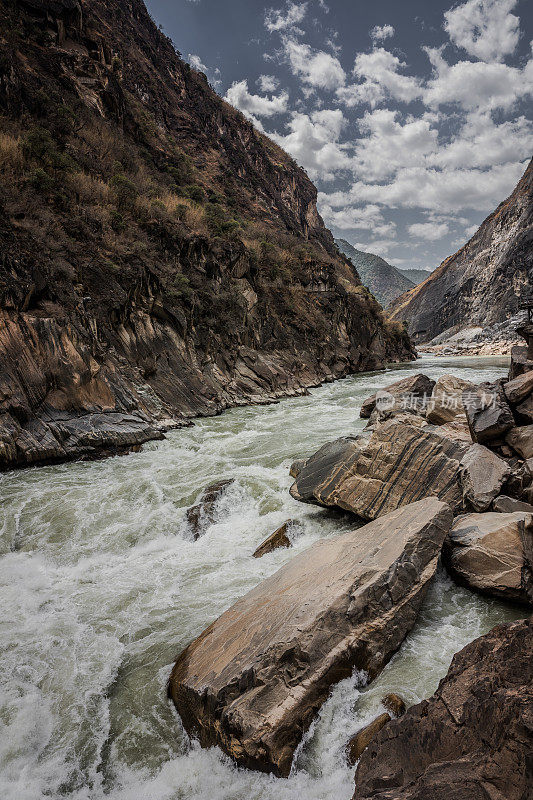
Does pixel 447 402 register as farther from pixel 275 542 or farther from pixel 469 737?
A: pixel 469 737

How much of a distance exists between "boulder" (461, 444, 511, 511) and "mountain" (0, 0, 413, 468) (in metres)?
8.29

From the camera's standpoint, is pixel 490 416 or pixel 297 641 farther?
pixel 490 416

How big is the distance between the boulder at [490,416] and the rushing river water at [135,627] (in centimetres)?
302

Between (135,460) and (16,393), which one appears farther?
(135,460)

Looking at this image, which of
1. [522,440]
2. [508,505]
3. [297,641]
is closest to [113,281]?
[522,440]

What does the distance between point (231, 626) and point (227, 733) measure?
1.01 m

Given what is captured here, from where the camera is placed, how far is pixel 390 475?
5844mm

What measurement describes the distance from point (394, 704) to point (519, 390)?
5775 mm

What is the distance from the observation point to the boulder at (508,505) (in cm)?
479

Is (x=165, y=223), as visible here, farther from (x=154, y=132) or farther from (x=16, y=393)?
(x=154, y=132)

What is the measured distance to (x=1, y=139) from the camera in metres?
13.1

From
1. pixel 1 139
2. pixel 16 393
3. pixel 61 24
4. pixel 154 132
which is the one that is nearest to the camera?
pixel 16 393

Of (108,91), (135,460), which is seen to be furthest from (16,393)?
(108,91)

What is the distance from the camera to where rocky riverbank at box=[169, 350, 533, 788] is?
2602mm
